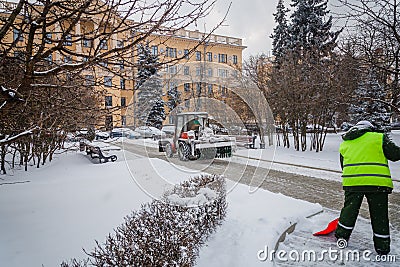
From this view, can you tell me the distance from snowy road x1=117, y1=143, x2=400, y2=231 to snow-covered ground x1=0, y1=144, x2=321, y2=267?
1269 millimetres

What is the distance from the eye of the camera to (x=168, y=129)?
13.8 metres

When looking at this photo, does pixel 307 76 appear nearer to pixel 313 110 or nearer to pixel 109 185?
pixel 313 110

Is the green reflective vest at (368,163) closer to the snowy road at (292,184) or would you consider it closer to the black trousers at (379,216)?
the black trousers at (379,216)

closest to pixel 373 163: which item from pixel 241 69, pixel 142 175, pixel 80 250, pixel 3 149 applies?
pixel 80 250

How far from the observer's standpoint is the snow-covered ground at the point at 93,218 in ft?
11.6

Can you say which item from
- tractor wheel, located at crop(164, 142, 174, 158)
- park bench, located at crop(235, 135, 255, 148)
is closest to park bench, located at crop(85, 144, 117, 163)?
tractor wheel, located at crop(164, 142, 174, 158)

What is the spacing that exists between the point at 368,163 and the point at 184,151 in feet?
29.3

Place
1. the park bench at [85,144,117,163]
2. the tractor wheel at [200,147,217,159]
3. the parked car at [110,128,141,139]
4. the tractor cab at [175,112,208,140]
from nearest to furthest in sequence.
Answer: the parked car at [110,128,141,139] → the park bench at [85,144,117,163] → the tractor wheel at [200,147,217,159] → the tractor cab at [175,112,208,140]

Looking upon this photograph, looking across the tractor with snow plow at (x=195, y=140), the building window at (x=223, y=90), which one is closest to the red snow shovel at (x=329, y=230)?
the tractor with snow plow at (x=195, y=140)

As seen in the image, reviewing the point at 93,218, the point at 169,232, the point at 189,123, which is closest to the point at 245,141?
the point at 189,123

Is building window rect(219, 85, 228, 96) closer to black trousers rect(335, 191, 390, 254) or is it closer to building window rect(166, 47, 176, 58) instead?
black trousers rect(335, 191, 390, 254)

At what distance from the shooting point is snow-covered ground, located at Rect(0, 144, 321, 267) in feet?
11.6

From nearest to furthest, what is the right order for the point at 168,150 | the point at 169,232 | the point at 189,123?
the point at 169,232 < the point at 189,123 < the point at 168,150

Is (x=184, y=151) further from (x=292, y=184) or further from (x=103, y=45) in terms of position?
(x=103, y=45)
